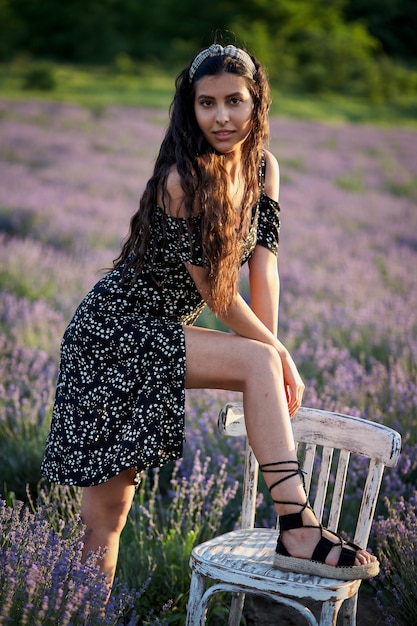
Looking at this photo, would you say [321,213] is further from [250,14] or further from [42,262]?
A: [250,14]

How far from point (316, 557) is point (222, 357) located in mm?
569

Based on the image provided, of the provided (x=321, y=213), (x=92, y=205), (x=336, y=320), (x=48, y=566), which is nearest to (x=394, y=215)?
(x=321, y=213)

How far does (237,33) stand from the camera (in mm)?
35531

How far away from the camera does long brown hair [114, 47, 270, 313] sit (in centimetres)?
219

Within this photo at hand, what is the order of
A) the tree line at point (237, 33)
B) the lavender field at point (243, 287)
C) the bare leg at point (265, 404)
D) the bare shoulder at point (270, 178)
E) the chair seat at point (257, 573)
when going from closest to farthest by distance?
the chair seat at point (257, 573), the bare leg at point (265, 404), the bare shoulder at point (270, 178), the lavender field at point (243, 287), the tree line at point (237, 33)

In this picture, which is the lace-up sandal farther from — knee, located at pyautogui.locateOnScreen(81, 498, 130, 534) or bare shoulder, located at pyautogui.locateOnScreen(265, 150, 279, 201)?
bare shoulder, located at pyautogui.locateOnScreen(265, 150, 279, 201)

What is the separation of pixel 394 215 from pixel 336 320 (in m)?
5.75

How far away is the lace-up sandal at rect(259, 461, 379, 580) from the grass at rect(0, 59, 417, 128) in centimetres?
1772

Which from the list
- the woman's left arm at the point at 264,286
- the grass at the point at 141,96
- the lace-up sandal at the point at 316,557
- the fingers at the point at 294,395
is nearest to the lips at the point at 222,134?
the woman's left arm at the point at 264,286

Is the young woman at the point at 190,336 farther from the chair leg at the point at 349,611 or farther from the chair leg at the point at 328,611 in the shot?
the chair leg at the point at 349,611

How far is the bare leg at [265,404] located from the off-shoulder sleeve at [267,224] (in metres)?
0.50

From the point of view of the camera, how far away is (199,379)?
7.07ft

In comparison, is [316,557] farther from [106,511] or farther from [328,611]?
[106,511]

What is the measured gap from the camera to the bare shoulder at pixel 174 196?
2240mm
